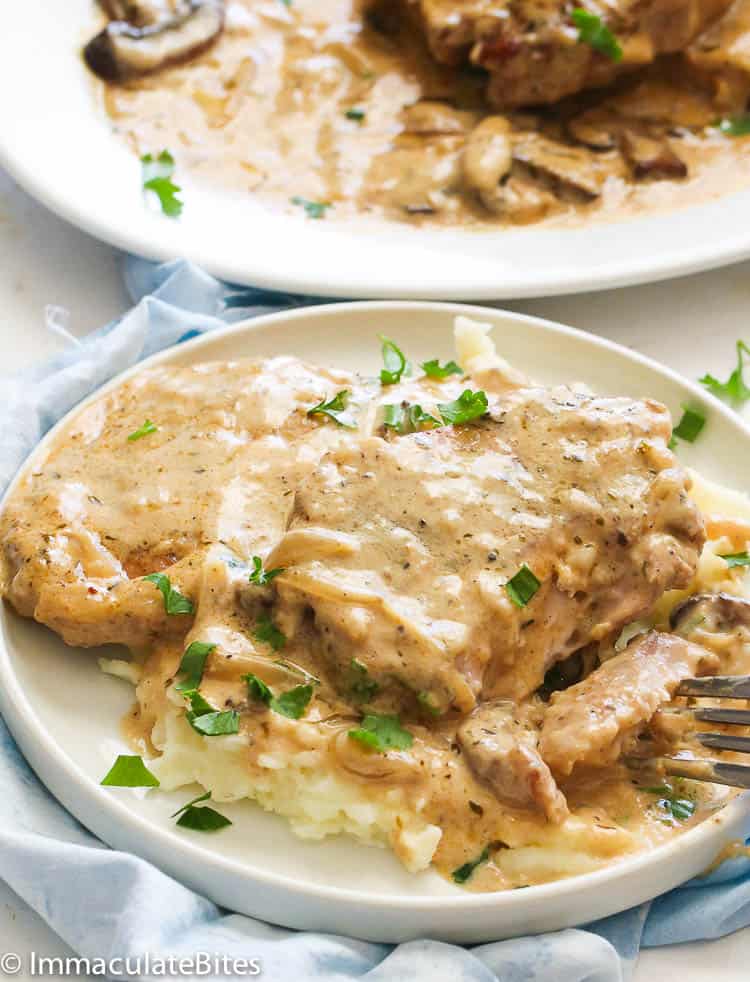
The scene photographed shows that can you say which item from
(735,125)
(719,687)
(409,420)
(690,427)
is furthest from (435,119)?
(719,687)

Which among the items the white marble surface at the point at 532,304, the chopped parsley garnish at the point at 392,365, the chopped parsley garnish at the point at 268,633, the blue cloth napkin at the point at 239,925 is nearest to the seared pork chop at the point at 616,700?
the blue cloth napkin at the point at 239,925

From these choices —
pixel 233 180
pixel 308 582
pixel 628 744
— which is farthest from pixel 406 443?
pixel 233 180

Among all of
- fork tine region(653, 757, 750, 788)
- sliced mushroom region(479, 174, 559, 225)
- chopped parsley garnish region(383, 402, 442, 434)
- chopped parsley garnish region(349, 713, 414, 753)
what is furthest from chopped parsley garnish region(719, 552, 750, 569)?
sliced mushroom region(479, 174, 559, 225)

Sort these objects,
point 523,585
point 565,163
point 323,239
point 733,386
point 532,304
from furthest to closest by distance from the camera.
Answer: point 565,163, point 323,239, point 532,304, point 733,386, point 523,585

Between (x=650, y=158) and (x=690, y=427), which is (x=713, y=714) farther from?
(x=650, y=158)

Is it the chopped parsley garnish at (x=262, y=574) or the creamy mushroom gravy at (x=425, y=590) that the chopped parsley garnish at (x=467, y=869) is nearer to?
the creamy mushroom gravy at (x=425, y=590)

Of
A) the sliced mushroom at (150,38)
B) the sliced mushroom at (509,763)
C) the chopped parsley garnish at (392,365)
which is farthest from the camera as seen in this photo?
the sliced mushroom at (150,38)
